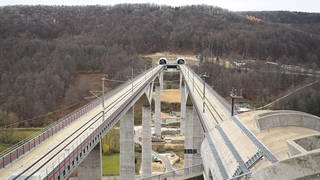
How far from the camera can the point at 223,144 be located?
822 inches

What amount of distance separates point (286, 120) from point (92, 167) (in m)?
16.2

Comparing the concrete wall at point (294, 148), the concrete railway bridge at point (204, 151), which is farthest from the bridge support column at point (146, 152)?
the concrete wall at point (294, 148)

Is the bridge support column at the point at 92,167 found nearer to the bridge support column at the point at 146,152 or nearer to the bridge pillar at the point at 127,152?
the bridge pillar at the point at 127,152

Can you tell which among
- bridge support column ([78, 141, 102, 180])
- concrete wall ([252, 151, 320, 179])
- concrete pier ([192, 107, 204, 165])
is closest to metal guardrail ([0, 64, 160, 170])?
bridge support column ([78, 141, 102, 180])

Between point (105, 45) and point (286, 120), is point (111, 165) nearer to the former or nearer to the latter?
point (286, 120)

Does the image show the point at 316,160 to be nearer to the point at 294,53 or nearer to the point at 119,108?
the point at 119,108

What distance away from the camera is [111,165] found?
5859cm

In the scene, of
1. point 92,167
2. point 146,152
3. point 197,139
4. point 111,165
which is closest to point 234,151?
point 92,167

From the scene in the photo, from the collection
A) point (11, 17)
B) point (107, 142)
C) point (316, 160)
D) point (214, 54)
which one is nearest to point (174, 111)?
point (107, 142)

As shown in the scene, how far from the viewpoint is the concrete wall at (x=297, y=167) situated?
40.0ft

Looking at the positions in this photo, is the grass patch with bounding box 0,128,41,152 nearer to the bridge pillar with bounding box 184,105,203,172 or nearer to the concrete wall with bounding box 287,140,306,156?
the bridge pillar with bounding box 184,105,203,172

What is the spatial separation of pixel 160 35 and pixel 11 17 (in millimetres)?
68876

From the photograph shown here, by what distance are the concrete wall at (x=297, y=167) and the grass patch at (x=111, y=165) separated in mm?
44478

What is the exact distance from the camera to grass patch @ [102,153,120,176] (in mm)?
55000
